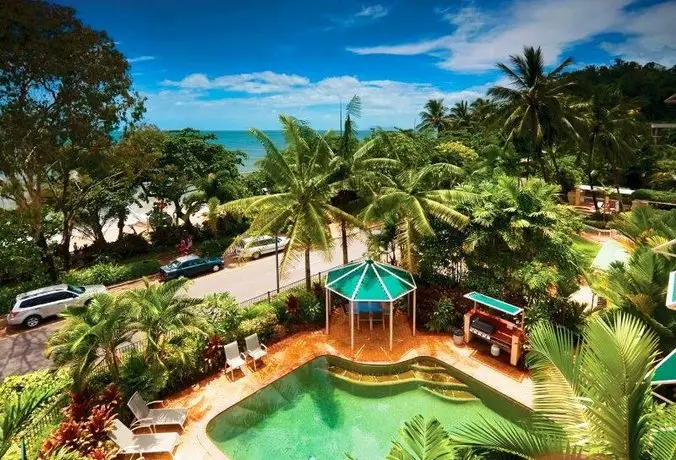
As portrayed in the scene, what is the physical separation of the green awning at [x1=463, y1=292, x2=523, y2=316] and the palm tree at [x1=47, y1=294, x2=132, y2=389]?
36.2ft

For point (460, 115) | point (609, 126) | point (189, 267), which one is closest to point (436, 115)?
point (460, 115)

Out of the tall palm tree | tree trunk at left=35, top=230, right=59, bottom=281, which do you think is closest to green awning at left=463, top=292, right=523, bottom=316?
tree trunk at left=35, top=230, right=59, bottom=281

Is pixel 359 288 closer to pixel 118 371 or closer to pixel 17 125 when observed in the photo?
pixel 118 371

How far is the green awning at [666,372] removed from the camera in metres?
6.22

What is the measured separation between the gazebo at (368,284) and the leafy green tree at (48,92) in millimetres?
15093

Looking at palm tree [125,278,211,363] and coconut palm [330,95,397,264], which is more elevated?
coconut palm [330,95,397,264]

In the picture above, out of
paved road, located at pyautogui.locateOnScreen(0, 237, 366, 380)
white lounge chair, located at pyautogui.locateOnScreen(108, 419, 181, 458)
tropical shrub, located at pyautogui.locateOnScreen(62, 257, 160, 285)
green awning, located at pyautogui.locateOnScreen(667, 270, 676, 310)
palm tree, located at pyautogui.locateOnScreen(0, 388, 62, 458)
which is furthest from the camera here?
tropical shrub, located at pyautogui.locateOnScreen(62, 257, 160, 285)

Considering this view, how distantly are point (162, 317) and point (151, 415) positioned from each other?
2556 millimetres

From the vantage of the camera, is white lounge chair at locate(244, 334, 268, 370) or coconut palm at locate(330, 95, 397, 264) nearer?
white lounge chair at locate(244, 334, 268, 370)

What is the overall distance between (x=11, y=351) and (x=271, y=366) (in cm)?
1062

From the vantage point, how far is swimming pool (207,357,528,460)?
392 inches

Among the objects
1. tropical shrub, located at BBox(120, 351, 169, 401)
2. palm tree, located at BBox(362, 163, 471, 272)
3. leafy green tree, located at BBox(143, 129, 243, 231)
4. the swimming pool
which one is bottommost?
the swimming pool

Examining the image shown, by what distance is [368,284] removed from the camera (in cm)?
1423

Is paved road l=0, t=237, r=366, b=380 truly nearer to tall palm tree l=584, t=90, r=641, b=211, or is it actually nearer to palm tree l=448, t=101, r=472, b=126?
tall palm tree l=584, t=90, r=641, b=211
